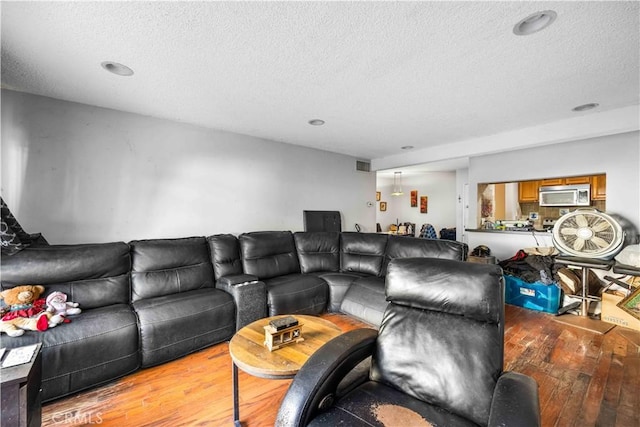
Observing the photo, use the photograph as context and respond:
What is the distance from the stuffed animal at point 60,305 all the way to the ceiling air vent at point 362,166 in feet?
14.6

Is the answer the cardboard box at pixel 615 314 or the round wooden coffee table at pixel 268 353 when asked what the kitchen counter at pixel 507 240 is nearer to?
the cardboard box at pixel 615 314

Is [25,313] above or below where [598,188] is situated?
below

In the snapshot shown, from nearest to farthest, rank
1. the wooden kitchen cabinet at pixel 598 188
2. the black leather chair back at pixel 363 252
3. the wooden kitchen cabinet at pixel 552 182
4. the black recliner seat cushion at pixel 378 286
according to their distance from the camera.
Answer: the black recliner seat cushion at pixel 378 286, the black leather chair back at pixel 363 252, the wooden kitchen cabinet at pixel 598 188, the wooden kitchen cabinet at pixel 552 182

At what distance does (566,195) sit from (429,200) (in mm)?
3451

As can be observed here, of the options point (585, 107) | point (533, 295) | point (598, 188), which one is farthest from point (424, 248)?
point (598, 188)

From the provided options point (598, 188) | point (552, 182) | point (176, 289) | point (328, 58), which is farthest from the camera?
point (552, 182)

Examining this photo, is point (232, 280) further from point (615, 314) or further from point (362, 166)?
point (615, 314)

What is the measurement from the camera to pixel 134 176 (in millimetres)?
2943

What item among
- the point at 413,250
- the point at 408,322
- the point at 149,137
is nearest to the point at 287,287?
the point at 413,250

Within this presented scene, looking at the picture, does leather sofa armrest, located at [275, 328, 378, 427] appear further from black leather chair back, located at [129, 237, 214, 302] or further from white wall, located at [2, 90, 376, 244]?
white wall, located at [2, 90, 376, 244]

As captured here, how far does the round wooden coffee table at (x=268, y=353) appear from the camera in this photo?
1376 mm

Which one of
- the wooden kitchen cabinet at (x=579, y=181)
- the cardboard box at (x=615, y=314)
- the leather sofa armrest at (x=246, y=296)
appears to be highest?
the wooden kitchen cabinet at (x=579, y=181)

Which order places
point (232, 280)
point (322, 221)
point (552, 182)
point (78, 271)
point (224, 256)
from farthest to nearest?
1. point (552, 182)
2. point (322, 221)
3. point (224, 256)
4. point (232, 280)
5. point (78, 271)

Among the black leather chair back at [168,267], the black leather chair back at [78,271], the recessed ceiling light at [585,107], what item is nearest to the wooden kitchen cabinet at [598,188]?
the recessed ceiling light at [585,107]
